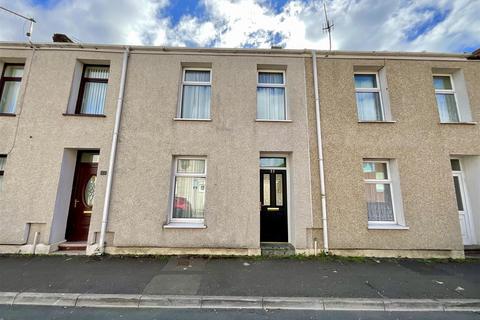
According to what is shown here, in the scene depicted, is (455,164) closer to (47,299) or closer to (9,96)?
(47,299)

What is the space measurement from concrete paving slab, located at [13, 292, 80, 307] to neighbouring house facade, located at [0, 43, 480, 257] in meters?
1.77

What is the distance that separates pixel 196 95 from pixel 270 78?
7.73 ft

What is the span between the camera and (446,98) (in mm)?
6176

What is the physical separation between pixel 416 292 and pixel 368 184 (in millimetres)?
2767

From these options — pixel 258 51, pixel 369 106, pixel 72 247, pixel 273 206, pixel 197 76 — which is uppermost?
pixel 258 51

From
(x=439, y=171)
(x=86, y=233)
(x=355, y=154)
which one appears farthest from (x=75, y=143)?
(x=439, y=171)

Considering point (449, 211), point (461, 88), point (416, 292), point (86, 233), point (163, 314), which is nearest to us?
point (163, 314)

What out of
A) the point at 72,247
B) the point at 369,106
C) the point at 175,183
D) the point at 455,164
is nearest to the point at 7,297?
the point at 72,247

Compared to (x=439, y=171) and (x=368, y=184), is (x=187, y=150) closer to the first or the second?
(x=368, y=184)

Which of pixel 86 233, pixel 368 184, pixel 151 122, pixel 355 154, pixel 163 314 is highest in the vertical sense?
pixel 151 122

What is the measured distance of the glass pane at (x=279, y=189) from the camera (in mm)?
5871

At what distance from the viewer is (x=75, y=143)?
547 centimetres

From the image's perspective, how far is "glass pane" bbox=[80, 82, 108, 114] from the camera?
5.98 meters

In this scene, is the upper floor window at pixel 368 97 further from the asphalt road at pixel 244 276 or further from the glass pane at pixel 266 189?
the asphalt road at pixel 244 276
